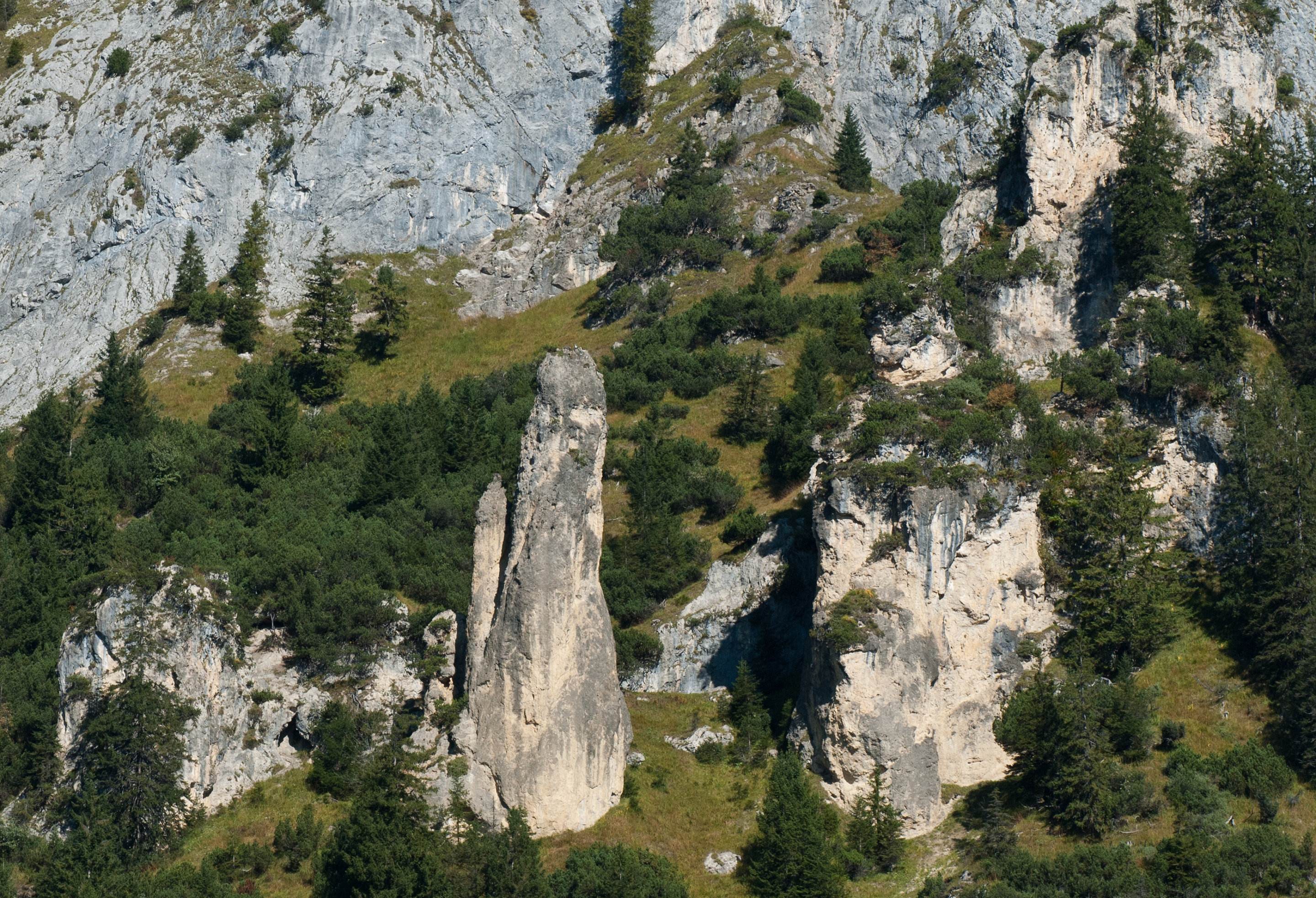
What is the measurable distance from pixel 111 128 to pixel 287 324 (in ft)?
83.0

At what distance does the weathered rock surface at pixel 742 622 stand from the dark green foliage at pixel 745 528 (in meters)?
2.11

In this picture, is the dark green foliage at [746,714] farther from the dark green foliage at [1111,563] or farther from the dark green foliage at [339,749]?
the dark green foliage at [339,749]

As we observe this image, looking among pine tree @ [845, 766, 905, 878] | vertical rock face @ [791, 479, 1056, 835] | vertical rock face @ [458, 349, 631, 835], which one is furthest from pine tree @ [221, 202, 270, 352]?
pine tree @ [845, 766, 905, 878]

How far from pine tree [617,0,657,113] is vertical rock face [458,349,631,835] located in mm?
69453

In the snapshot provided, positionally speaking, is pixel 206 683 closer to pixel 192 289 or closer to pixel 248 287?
pixel 248 287

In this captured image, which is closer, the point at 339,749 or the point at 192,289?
the point at 339,749

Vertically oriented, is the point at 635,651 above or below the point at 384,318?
below

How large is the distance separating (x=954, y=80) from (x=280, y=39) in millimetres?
52380

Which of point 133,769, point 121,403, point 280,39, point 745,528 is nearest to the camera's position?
point 133,769

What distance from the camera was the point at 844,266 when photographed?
275ft

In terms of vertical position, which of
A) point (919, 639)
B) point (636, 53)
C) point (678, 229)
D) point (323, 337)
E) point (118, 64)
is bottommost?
point (919, 639)

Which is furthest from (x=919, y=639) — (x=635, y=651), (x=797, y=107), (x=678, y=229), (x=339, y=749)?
(x=797, y=107)

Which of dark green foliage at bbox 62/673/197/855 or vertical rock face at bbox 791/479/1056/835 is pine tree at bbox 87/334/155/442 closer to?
dark green foliage at bbox 62/673/197/855

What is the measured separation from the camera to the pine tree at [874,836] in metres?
44.7
